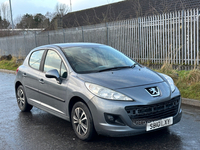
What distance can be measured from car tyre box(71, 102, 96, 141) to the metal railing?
5309mm

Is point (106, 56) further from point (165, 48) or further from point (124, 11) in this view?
point (124, 11)

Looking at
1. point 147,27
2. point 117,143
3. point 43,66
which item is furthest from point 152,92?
point 147,27

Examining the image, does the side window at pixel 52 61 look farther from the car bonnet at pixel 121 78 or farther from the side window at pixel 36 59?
the car bonnet at pixel 121 78

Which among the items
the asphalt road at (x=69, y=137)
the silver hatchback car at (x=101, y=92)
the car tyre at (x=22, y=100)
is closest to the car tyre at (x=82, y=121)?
the silver hatchback car at (x=101, y=92)

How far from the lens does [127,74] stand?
14.4 feet

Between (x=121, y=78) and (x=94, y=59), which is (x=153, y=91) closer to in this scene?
Answer: (x=121, y=78)

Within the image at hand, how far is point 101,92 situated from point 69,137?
1150mm

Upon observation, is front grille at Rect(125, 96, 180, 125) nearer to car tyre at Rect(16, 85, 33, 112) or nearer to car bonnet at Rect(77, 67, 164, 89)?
car bonnet at Rect(77, 67, 164, 89)

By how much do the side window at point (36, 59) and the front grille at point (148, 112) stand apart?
2666 millimetres

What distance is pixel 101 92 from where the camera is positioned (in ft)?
12.7

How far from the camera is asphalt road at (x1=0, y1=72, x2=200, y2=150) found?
13.0 ft

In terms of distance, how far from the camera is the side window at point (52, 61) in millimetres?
4934

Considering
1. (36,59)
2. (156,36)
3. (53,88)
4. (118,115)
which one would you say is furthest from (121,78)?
(156,36)

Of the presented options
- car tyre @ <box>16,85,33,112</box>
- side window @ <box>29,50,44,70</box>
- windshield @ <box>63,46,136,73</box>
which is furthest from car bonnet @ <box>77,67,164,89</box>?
car tyre @ <box>16,85,33,112</box>
